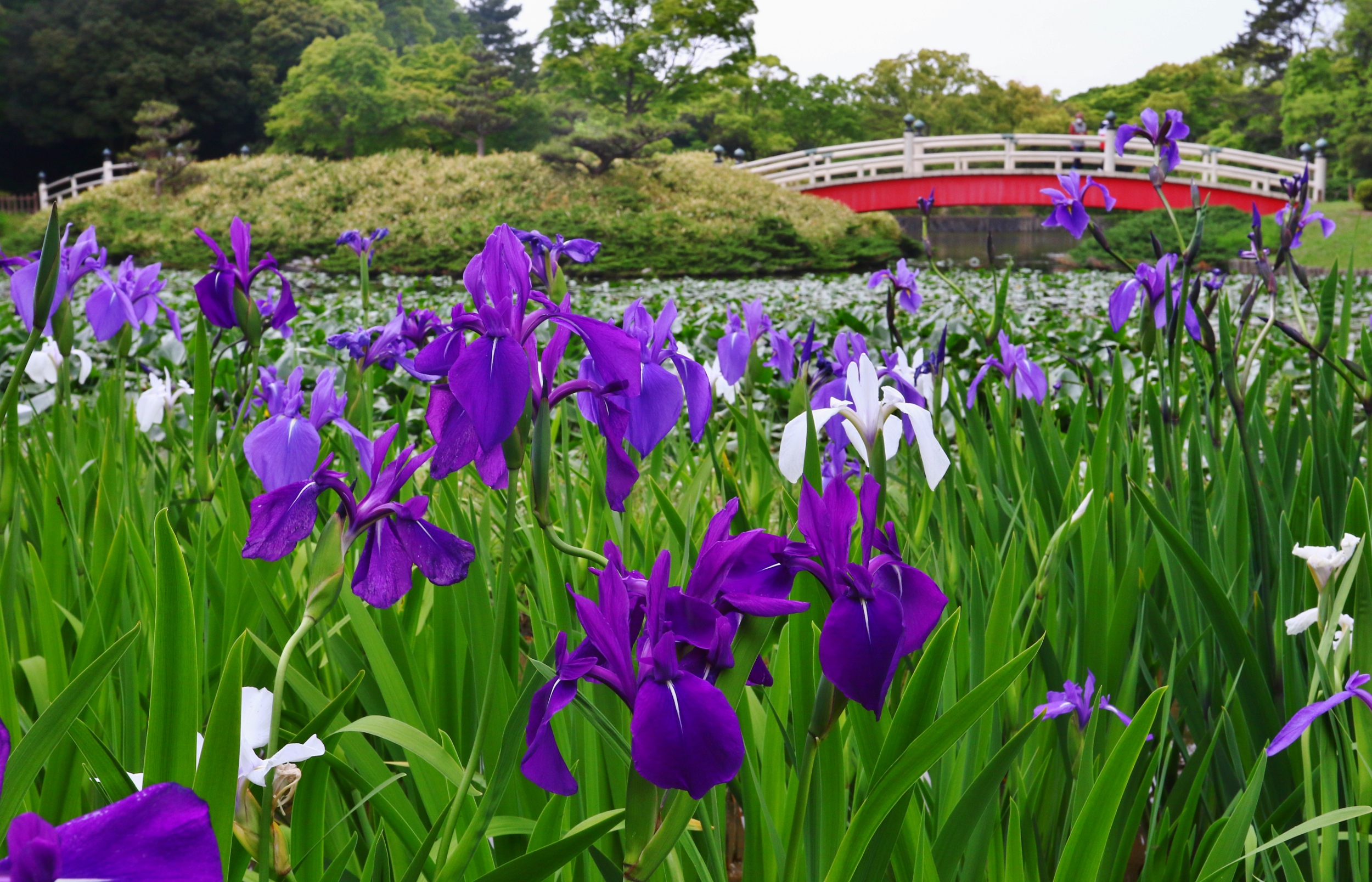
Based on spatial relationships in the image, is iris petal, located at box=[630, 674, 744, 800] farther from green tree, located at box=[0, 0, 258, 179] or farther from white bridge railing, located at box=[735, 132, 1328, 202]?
green tree, located at box=[0, 0, 258, 179]

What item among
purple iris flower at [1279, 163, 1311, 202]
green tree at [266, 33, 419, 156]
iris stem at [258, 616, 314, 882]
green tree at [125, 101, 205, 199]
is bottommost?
iris stem at [258, 616, 314, 882]

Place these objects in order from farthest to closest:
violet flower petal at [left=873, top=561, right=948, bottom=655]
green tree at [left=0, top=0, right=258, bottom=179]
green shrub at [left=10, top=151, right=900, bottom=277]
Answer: green tree at [left=0, top=0, right=258, bottom=179], green shrub at [left=10, top=151, right=900, bottom=277], violet flower petal at [left=873, top=561, right=948, bottom=655]

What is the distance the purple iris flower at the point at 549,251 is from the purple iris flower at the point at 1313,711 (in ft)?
2.26

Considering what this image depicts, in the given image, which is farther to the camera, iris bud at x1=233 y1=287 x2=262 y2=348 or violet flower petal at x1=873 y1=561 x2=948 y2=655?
iris bud at x1=233 y1=287 x2=262 y2=348

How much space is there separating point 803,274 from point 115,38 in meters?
22.1

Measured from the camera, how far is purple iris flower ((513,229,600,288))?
0.87 metres

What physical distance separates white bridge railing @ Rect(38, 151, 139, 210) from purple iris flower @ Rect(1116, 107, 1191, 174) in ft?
79.3

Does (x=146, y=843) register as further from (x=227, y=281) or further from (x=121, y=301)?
(x=121, y=301)

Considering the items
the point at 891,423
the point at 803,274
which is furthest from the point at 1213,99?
the point at 891,423

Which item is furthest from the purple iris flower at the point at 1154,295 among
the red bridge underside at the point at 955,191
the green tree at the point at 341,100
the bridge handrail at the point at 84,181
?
the green tree at the point at 341,100

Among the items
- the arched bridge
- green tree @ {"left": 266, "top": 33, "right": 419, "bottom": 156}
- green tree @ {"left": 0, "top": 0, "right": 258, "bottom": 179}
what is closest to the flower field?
the arched bridge

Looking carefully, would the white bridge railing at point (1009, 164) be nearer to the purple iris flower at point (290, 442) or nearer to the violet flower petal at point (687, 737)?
the purple iris flower at point (290, 442)

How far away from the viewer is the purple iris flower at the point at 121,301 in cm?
144

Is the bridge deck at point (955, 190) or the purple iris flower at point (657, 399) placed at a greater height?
the bridge deck at point (955, 190)
